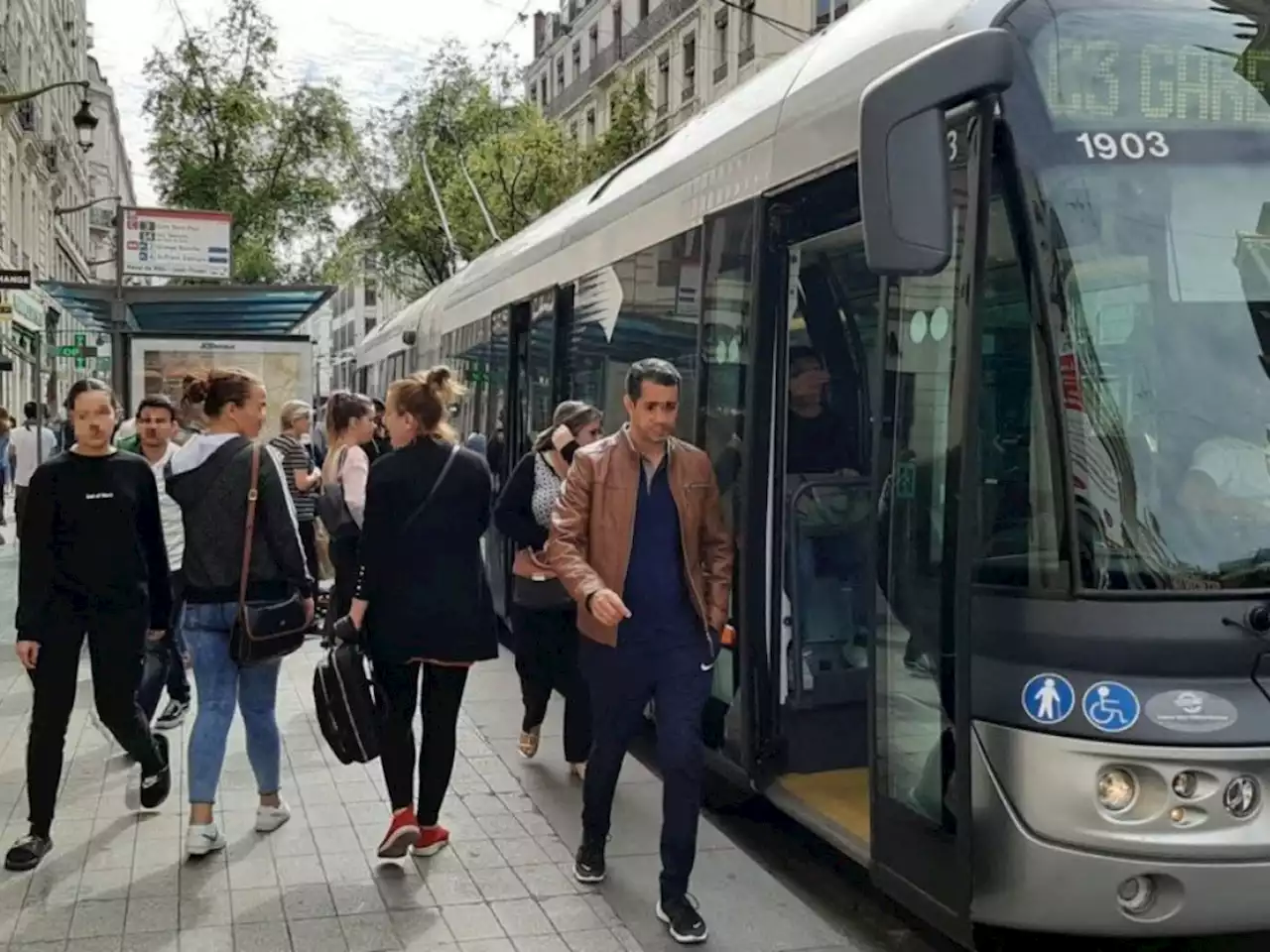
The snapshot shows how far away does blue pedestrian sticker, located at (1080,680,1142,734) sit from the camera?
3.68m

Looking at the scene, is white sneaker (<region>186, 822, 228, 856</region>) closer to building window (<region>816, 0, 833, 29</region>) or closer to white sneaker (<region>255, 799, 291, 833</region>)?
white sneaker (<region>255, 799, 291, 833</region>)

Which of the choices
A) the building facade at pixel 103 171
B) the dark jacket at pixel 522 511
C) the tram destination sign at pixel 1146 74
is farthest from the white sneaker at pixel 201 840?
the building facade at pixel 103 171

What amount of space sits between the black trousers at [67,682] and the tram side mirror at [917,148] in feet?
10.3

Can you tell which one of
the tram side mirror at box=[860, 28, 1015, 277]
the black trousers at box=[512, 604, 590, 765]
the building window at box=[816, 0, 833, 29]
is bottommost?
the black trousers at box=[512, 604, 590, 765]

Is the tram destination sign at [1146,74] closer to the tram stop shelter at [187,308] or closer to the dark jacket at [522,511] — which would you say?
the dark jacket at [522,511]

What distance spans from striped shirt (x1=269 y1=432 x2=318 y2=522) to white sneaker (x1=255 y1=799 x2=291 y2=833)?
3.57 metres

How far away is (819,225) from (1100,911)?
2612 millimetres

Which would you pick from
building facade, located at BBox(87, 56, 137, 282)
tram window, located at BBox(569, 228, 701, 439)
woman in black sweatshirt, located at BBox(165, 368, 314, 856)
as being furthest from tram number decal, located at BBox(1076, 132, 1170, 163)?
building facade, located at BBox(87, 56, 137, 282)

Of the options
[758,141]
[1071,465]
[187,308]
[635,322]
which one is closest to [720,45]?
[187,308]

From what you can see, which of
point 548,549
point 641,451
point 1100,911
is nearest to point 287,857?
point 548,549

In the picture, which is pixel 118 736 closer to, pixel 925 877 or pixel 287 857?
pixel 287 857

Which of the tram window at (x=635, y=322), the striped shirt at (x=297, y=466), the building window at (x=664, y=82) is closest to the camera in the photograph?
the tram window at (x=635, y=322)

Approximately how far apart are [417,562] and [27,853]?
5.79 ft

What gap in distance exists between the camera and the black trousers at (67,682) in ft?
17.2
